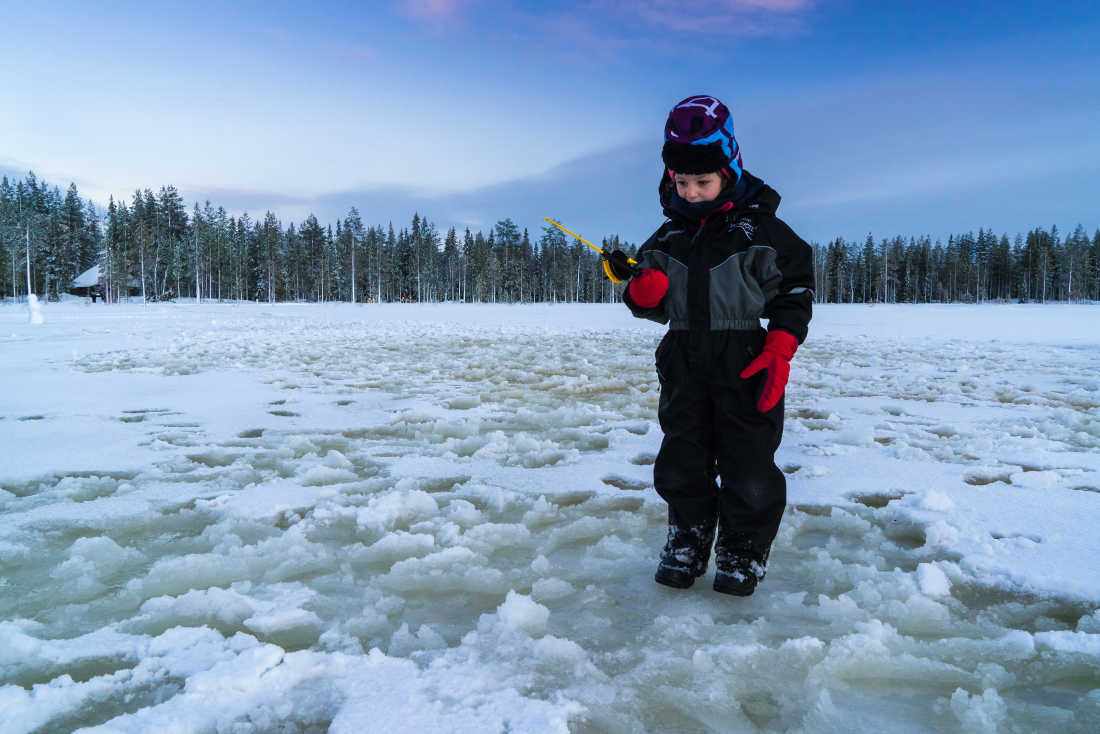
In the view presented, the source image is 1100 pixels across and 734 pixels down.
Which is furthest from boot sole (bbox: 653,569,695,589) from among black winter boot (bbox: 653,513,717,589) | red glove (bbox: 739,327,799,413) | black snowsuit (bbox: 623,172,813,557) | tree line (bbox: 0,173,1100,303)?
tree line (bbox: 0,173,1100,303)

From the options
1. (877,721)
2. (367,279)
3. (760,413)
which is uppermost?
(367,279)

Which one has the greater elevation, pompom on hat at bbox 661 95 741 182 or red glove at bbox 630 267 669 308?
pompom on hat at bbox 661 95 741 182

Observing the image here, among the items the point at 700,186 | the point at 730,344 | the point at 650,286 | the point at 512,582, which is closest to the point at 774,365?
the point at 730,344

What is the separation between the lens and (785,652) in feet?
5.44

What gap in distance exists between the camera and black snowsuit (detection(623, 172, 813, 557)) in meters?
2.10

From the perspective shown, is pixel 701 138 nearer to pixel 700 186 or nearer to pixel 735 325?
pixel 700 186

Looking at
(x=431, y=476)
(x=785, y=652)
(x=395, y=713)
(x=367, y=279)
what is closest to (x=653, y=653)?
(x=785, y=652)

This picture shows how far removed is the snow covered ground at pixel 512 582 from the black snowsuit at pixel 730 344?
11.9 inches

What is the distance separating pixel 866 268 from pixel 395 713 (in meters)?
100

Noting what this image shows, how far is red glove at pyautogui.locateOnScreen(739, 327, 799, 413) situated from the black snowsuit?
2.0 inches

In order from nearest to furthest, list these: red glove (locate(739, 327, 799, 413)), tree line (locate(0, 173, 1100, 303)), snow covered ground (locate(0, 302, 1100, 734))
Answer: snow covered ground (locate(0, 302, 1100, 734)), red glove (locate(739, 327, 799, 413)), tree line (locate(0, 173, 1100, 303))

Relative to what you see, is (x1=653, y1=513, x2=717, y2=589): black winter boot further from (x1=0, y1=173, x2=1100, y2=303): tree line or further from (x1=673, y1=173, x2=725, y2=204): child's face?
(x1=0, y1=173, x2=1100, y2=303): tree line

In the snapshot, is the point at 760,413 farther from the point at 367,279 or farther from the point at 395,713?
the point at 367,279

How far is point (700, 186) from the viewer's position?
2.17 m
